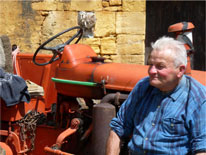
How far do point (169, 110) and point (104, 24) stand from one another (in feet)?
16.3

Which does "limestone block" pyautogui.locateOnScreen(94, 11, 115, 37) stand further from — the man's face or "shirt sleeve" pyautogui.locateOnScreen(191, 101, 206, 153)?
"shirt sleeve" pyautogui.locateOnScreen(191, 101, 206, 153)

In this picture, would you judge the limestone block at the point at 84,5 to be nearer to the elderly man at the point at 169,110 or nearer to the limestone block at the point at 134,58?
the limestone block at the point at 134,58

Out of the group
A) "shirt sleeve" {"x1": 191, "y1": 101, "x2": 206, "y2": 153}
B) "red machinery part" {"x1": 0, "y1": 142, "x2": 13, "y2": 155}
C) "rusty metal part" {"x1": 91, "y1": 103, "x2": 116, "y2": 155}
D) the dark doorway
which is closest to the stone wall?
the dark doorway

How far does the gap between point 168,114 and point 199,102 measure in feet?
0.65

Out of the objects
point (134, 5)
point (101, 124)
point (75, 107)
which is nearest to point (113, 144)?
point (101, 124)

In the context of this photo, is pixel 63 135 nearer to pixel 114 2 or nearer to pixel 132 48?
pixel 132 48

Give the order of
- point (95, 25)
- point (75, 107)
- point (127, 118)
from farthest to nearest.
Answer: point (95, 25) < point (75, 107) < point (127, 118)

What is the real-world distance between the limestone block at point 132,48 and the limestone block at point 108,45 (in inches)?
4.8

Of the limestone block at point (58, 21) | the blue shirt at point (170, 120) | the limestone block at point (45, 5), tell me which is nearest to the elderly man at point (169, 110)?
the blue shirt at point (170, 120)

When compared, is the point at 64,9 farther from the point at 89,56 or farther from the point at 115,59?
the point at 89,56

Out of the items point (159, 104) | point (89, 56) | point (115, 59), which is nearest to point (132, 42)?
point (115, 59)

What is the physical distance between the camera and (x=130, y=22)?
6.83 meters

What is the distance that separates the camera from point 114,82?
3.23 meters

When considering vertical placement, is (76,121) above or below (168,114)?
below
